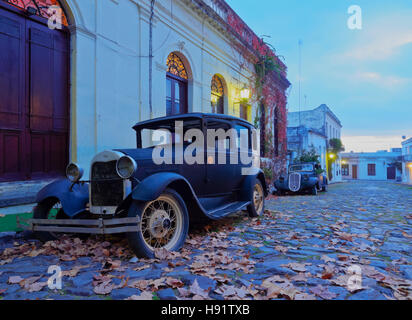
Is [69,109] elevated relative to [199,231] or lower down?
elevated

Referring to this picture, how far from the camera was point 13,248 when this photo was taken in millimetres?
3260

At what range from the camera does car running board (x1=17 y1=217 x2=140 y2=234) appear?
269 centimetres

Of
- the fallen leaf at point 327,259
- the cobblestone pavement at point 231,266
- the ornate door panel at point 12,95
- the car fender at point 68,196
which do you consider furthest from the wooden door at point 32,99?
the fallen leaf at point 327,259

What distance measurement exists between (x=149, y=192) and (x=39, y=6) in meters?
4.51

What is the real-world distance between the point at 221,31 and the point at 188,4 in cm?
206

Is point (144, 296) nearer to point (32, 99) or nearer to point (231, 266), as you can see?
point (231, 266)

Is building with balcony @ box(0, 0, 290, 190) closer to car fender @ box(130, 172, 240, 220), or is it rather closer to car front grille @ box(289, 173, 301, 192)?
car fender @ box(130, 172, 240, 220)

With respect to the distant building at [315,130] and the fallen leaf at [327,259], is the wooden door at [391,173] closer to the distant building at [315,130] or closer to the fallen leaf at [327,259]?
the distant building at [315,130]

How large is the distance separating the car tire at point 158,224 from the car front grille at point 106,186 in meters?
0.40

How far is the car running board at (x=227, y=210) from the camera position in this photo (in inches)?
152

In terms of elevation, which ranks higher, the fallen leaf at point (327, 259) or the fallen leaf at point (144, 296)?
the fallen leaf at point (144, 296)

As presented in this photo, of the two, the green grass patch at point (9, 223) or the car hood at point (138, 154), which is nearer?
the car hood at point (138, 154)

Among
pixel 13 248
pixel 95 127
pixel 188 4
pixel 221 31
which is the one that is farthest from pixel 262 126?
pixel 13 248
